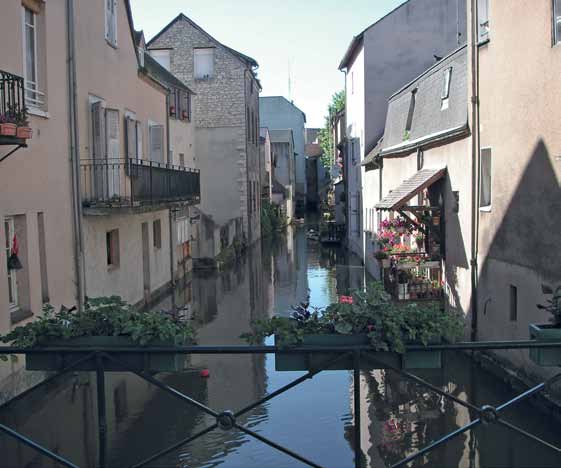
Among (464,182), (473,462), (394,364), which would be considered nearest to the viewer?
(394,364)

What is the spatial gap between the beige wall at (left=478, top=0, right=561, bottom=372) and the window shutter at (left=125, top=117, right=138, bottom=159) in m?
8.45

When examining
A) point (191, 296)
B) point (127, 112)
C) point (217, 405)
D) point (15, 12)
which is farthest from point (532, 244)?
point (191, 296)

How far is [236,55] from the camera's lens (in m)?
33.0

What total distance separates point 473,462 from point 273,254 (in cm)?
2587

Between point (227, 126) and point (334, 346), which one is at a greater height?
point (227, 126)

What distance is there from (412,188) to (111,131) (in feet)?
21.0

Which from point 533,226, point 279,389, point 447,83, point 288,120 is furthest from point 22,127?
point 288,120

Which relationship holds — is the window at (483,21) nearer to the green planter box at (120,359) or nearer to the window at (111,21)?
the window at (111,21)

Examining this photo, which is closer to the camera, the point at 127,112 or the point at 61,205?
the point at 61,205

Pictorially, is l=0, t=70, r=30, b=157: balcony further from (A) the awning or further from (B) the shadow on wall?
(A) the awning

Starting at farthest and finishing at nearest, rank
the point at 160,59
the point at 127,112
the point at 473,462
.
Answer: the point at 160,59
the point at 127,112
the point at 473,462

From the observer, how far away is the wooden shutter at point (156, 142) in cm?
2044

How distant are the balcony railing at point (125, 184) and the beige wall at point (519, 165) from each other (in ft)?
23.1

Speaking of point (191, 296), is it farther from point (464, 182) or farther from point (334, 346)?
point (334, 346)
